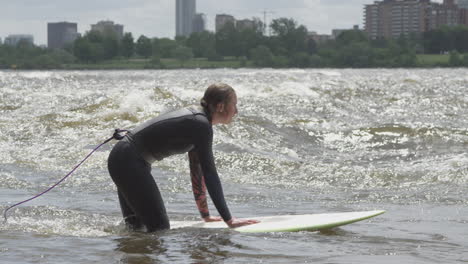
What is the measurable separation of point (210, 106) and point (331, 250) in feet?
4.75

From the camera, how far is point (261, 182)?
433 inches

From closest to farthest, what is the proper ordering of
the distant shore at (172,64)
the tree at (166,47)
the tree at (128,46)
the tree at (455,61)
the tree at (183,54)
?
the distant shore at (172,64), the tree at (455,61), the tree at (183,54), the tree at (128,46), the tree at (166,47)

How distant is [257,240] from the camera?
6.35 meters

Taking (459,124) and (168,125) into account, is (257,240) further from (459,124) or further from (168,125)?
(459,124)

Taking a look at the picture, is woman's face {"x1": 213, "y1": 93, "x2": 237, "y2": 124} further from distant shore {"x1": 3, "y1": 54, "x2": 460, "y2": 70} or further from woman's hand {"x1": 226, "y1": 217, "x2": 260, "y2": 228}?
distant shore {"x1": 3, "y1": 54, "x2": 460, "y2": 70}

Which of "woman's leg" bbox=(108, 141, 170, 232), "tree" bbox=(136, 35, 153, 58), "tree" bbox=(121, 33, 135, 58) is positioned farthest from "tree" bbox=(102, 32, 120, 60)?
"woman's leg" bbox=(108, 141, 170, 232)

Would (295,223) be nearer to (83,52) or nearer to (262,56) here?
(83,52)

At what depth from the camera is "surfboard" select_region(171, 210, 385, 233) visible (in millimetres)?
6590

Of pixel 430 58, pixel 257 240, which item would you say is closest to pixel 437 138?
pixel 257 240

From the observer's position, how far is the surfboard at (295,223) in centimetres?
659

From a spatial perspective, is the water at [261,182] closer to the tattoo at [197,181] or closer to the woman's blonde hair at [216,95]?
the tattoo at [197,181]

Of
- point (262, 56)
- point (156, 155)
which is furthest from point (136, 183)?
point (262, 56)

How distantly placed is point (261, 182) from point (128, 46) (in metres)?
144

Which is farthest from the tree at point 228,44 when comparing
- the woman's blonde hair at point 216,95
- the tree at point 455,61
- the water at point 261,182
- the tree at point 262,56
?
the woman's blonde hair at point 216,95
